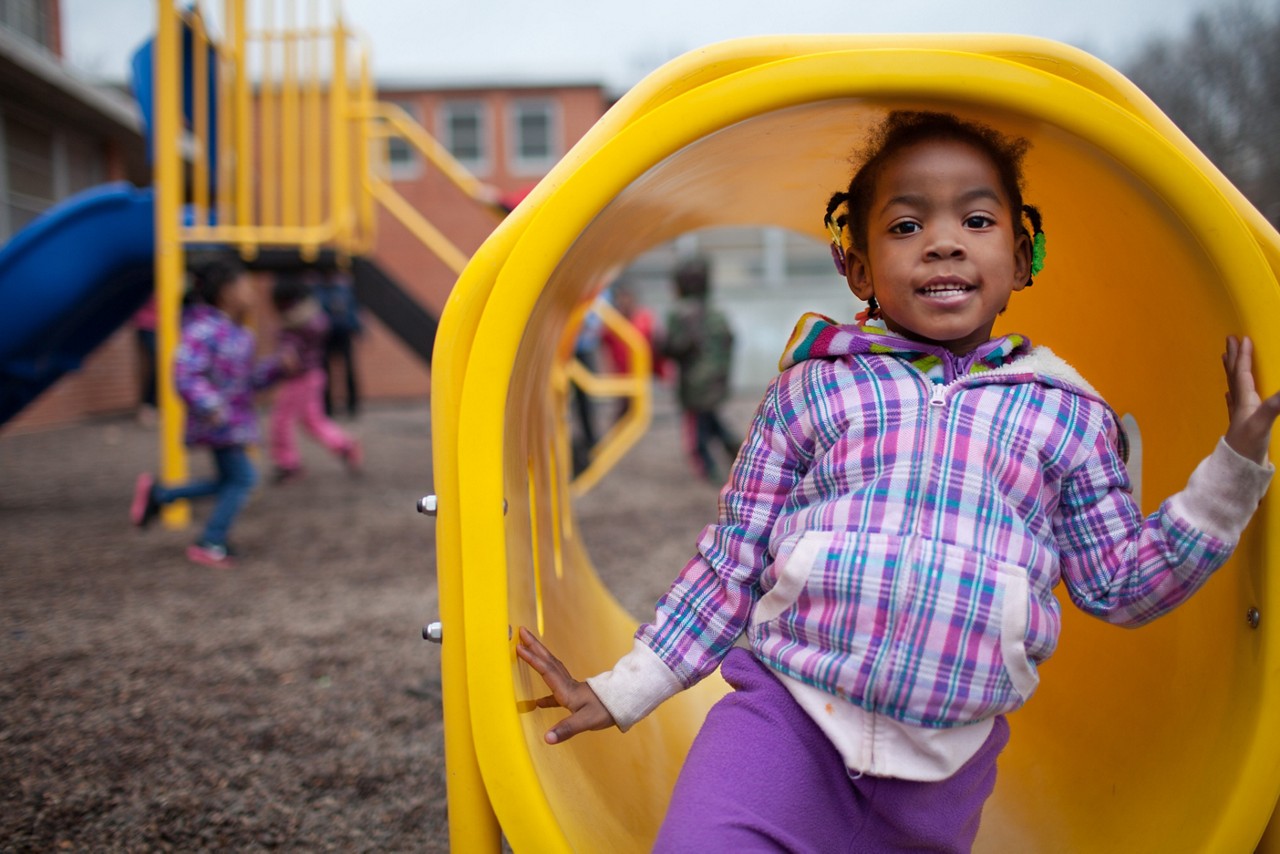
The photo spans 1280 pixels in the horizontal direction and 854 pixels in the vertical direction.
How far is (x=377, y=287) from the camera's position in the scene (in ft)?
20.2

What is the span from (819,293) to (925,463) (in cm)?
1942

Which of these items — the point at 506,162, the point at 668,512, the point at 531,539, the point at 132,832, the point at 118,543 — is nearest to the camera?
the point at 531,539

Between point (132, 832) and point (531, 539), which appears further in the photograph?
point (132, 832)

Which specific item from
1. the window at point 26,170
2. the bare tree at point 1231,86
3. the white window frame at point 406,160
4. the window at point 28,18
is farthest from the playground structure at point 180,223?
the white window frame at point 406,160

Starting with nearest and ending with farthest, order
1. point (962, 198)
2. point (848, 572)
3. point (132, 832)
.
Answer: point (848, 572), point (962, 198), point (132, 832)

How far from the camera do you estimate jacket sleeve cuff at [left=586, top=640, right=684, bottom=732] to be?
1382mm

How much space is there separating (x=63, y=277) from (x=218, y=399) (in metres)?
1.95

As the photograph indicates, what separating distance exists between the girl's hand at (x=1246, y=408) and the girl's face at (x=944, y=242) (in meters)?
0.31

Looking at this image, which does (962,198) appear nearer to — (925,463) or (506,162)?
(925,463)

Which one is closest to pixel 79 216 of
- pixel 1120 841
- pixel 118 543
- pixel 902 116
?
pixel 118 543

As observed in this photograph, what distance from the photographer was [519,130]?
62.7 ft

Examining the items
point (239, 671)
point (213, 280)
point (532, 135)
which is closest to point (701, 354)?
point (213, 280)

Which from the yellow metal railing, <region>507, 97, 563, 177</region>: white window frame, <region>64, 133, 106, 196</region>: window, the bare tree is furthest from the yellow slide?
<region>507, 97, 563, 177</region>: white window frame

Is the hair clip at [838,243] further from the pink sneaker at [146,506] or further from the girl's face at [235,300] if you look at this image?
the pink sneaker at [146,506]
